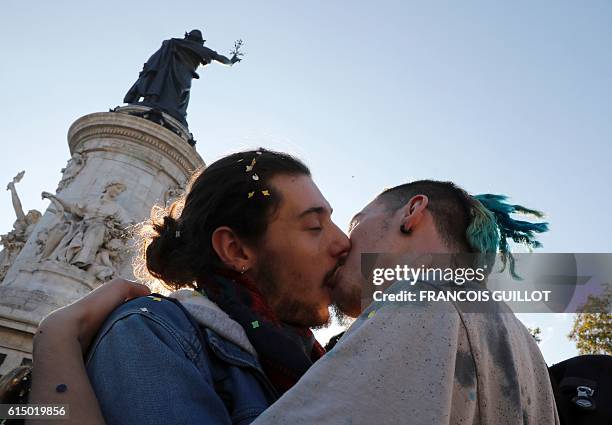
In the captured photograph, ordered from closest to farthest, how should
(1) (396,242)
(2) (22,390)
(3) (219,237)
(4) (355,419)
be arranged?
(4) (355,419), (2) (22,390), (1) (396,242), (3) (219,237)

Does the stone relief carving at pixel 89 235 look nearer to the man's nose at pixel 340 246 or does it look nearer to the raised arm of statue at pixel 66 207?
the raised arm of statue at pixel 66 207

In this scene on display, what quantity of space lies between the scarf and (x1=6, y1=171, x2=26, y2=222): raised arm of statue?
30.5ft

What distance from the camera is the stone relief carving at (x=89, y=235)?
27.9ft

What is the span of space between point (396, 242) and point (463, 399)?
3.30ft

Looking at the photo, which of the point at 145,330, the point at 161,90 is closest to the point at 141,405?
the point at 145,330

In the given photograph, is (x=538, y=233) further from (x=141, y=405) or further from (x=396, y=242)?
(x=141, y=405)

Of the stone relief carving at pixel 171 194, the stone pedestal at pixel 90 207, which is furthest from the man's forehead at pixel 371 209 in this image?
the stone relief carving at pixel 171 194

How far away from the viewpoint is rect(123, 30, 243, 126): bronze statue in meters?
14.0

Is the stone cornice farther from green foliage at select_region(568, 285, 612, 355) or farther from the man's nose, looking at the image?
green foliage at select_region(568, 285, 612, 355)

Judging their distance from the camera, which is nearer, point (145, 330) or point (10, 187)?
point (145, 330)

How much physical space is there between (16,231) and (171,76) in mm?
6369

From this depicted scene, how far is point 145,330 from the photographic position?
1.62m

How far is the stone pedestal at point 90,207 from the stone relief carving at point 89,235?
0.02 meters

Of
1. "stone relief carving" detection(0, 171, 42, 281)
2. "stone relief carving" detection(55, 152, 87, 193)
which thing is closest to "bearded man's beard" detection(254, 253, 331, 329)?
"stone relief carving" detection(0, 171, 42, 281)
